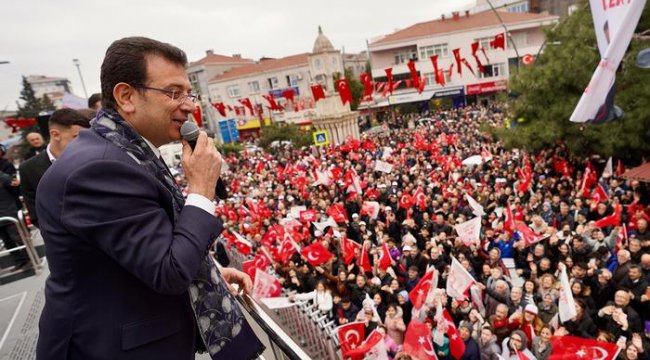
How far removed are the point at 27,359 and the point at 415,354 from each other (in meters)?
4.56

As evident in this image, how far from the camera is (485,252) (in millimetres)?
9469

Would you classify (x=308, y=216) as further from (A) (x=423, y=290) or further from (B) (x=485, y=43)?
(B) (x=485, y=43)

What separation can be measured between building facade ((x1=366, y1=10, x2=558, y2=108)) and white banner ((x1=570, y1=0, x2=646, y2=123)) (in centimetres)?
3615

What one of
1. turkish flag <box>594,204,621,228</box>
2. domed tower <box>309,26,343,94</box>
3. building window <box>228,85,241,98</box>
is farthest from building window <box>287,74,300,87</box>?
turkish flag <box>594,204,621,228</box>

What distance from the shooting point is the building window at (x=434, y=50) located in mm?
43906

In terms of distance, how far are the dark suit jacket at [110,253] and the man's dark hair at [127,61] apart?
0.23m

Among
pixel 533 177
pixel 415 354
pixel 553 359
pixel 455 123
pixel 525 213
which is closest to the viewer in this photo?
pixel 553 359

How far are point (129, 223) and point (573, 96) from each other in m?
15.9

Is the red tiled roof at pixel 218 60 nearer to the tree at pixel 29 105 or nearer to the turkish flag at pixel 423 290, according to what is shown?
the tree at pixel 29 105

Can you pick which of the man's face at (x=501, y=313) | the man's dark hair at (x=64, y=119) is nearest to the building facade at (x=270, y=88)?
the man's face at (x=501, y=313)

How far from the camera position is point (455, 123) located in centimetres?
3098

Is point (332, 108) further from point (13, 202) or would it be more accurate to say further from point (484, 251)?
point (13, 202)

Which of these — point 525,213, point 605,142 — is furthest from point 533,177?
point 525,213

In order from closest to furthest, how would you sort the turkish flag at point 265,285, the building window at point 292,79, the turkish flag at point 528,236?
1. the turkish flag at point 265,285
2. the turkish flag at point 528,236
3. the building window at point 292,79
